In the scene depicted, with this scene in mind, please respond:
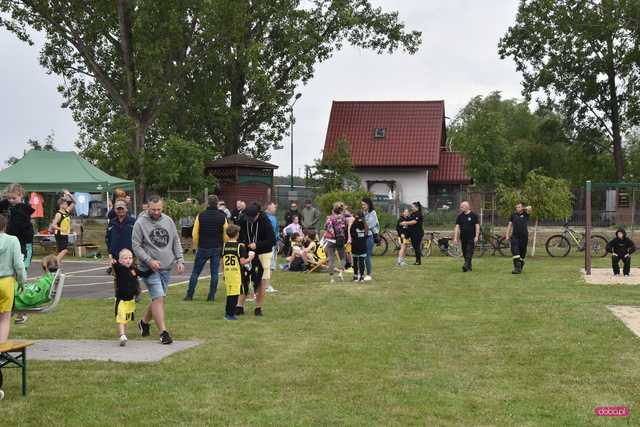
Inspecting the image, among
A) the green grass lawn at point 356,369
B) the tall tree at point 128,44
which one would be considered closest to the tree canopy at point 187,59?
the tall tree at point 128,44

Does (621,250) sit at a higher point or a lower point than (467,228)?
lower

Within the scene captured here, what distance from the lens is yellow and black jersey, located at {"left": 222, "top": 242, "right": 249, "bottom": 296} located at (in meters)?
13.3

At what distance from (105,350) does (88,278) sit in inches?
430

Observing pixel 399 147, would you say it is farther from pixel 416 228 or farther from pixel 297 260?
pixel 297 260

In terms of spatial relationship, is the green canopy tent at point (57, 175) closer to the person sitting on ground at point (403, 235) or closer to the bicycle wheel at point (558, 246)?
the person sitting on ground at point (403, 235)

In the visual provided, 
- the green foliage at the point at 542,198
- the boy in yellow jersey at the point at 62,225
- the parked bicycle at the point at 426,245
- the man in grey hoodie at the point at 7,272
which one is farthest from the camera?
the parked bicycle at the point at 426,245

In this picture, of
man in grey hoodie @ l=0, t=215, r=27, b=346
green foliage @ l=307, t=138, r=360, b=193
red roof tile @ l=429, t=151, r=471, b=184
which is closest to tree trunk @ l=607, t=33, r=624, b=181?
red roof tile @ l=429, t=151, r=471, b=184

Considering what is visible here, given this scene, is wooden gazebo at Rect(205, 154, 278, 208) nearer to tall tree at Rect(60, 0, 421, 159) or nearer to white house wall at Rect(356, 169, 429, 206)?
tall tree at Rect(60, 0, 421, 159)

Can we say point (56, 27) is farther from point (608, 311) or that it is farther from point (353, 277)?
point (608, 311)

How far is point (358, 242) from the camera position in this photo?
19.7 meters

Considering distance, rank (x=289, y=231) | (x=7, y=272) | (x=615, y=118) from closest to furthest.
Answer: (x=7, y=272) → (x=289, y=231) → (x=615, y=118)

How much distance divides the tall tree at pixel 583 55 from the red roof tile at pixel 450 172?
268 inches

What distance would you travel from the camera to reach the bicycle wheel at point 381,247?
31.3 meters

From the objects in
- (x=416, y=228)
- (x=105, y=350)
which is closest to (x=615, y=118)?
(x=416, y=228)
